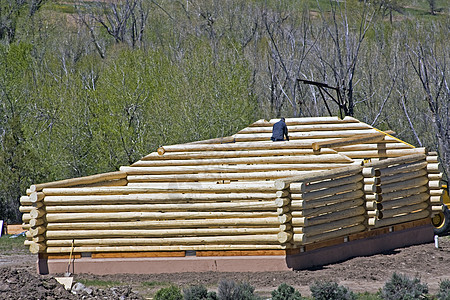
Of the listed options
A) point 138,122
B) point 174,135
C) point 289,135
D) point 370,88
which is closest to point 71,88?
point 138,122

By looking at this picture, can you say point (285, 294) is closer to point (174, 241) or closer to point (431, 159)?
point (174, 241)

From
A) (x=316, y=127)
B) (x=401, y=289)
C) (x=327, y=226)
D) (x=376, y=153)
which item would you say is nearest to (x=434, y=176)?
(x=376, y=153)

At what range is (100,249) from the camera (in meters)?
15.0

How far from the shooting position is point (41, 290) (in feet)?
38.4

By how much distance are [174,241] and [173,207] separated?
655mm

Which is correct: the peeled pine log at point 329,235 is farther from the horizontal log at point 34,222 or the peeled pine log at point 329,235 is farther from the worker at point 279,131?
the horizontal log at point 34,222

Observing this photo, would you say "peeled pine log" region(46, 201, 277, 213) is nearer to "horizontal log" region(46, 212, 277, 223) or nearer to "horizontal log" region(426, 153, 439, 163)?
"horizontal log" region(46, 212, 277, 223)

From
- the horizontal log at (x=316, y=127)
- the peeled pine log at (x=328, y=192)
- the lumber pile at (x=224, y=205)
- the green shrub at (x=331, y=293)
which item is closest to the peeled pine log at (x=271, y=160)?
the lumber pile at (x=224, y=205)

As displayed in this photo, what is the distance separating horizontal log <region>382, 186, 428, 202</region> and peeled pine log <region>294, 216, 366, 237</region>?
1028 mm

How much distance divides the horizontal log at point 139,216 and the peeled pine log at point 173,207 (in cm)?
8

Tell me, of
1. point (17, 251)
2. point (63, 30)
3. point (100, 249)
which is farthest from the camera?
point (63, 30)

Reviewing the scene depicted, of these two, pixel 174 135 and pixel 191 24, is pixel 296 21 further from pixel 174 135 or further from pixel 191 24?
pixel 174 135

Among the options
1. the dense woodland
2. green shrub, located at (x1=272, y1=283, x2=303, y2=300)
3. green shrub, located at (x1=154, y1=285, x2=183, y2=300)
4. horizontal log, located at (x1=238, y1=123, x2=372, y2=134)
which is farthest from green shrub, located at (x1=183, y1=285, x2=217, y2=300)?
the dense woodland

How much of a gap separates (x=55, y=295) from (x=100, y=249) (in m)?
3.21
